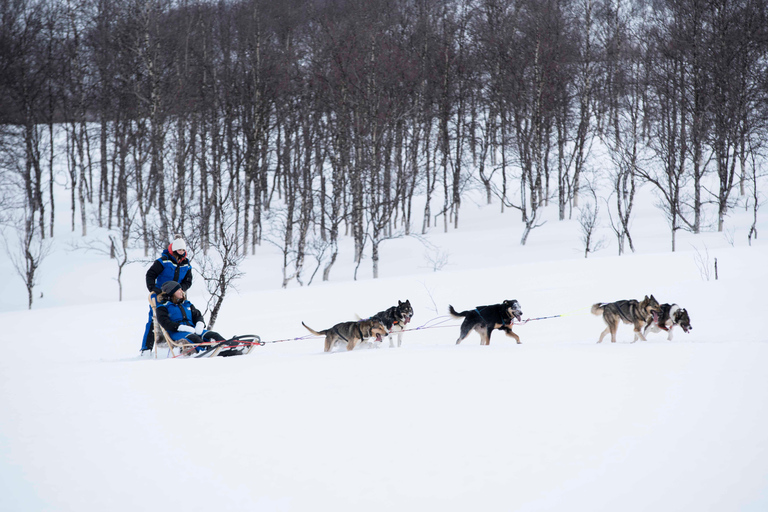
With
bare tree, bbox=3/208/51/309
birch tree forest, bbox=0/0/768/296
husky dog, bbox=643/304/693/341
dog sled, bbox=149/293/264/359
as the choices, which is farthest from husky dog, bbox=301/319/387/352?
bare tree, bbox=3/208/51/309

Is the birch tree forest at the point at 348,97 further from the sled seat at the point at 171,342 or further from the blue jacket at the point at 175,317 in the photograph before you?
the sled seat at the point at 171,342

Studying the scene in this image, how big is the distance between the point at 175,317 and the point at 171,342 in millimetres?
421

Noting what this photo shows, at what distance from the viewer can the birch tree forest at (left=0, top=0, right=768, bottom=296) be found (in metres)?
20.6

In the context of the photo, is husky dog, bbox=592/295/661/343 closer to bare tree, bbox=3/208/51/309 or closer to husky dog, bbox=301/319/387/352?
husky dog, bbox=301/319/387/352

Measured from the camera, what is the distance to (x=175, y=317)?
7.62m

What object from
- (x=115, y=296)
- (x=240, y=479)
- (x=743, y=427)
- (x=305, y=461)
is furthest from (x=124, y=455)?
(x=115, y=296)

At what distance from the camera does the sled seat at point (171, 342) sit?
7273 millimetres

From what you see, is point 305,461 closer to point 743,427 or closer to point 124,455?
point 124,455

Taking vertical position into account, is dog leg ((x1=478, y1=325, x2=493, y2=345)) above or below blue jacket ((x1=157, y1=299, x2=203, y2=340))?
below

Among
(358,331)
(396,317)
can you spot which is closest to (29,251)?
(358,331)

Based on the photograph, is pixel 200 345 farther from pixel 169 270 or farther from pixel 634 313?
pixel 634 313

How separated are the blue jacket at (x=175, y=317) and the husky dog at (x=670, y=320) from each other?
6024 mm

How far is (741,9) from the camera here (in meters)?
20.9

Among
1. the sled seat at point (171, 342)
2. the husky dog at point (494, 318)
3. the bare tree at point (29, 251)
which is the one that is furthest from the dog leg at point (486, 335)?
the bare tree at point (29, 251)
